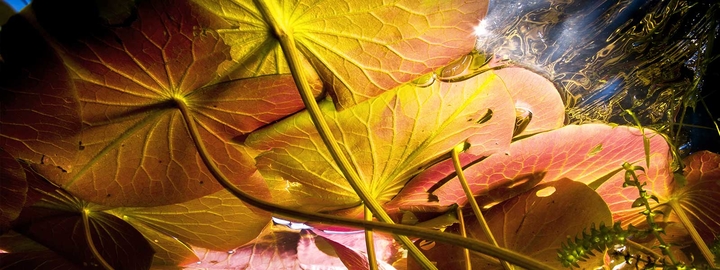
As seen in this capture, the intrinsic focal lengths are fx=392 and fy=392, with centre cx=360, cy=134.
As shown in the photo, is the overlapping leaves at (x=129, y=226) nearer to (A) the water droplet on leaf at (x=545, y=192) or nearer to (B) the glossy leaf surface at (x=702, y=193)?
(A) the water droplet on leaf at (x=545, y=192)

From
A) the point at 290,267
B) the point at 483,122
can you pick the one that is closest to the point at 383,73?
the point at 483,122

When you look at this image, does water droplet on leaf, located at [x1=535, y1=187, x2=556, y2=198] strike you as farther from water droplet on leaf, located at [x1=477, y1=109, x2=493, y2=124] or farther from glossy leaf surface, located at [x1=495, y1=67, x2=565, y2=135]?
water droplet on leaf, located at [x1=477, y1=109, x2=493, y2=124]

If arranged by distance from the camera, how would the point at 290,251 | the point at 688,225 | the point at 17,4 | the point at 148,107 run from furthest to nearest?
the point at 290,251 → the point at 688,225 → the point at 148,107 → the point at 17,4

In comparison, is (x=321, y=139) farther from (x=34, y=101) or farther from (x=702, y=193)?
(x=702, y=193)

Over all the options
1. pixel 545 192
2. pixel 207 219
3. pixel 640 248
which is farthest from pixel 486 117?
pixel 207 219

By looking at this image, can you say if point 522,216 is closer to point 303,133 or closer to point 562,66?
point 562,66

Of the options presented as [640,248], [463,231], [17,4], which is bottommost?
[640,248]

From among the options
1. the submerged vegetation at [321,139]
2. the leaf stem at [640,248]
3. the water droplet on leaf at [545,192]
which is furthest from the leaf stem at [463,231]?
the leaf stem at [640,248]

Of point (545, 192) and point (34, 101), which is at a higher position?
point (34, 101)
